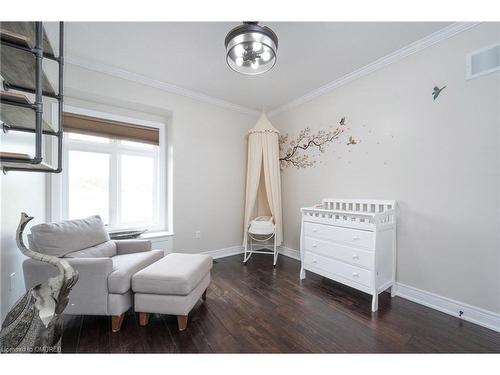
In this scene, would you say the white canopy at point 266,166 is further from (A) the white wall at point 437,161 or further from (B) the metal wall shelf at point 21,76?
(B) the metal wall shelf at point 21,76

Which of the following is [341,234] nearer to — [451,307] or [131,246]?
[451,307]

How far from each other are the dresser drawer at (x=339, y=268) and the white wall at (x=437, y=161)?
0.49m

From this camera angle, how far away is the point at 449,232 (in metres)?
1.82

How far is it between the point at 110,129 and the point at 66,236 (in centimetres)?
159

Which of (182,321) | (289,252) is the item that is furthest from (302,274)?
(182,321)

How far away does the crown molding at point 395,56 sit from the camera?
1.77 m

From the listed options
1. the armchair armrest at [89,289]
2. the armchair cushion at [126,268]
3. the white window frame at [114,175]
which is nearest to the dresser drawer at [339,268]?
the armchair cushion at [126,268]

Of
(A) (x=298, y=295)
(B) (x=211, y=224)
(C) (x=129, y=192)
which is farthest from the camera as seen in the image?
(B) (x=211, y=224)

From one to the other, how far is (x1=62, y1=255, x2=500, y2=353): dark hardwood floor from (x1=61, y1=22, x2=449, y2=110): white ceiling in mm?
2450

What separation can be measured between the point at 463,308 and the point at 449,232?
2.03 feet

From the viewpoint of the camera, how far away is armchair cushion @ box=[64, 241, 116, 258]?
1.67m
